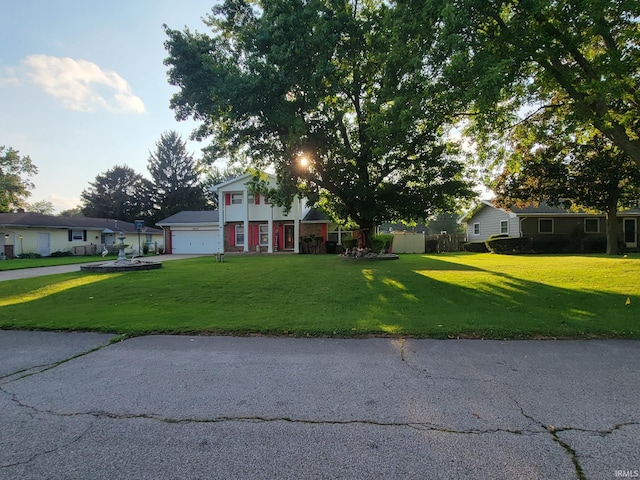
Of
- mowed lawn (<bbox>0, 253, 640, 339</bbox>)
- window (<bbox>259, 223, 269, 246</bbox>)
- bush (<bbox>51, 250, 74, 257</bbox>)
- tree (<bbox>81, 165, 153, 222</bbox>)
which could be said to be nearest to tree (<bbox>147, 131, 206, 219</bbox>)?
tree (<bbox>81, 165, 153, 222</bbox>)

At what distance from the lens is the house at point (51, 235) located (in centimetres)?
2639

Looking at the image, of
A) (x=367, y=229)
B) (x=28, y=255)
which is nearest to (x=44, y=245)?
(x=28, y=255)

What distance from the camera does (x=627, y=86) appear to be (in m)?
8.95

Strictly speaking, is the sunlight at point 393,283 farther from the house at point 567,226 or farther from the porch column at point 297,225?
the house at point 567,226

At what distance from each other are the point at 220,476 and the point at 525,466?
2.06 meters

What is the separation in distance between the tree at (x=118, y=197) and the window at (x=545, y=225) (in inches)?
1911

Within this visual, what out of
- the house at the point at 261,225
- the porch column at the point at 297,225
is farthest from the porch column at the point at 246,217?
the porch column at the point at 297,225

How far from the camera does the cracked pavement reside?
2469 mm

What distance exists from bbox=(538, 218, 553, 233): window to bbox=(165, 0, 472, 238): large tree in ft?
41.6

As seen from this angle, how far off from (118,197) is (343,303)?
173ft

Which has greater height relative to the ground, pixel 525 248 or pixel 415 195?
pixel 415 195

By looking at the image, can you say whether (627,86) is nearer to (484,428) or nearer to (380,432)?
(484,428)

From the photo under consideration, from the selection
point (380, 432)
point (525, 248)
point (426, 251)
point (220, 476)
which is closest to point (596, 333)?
point (380, 432)

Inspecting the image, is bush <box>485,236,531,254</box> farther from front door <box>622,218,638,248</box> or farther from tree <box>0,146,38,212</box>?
tree <box>0,146,38,212</box>
